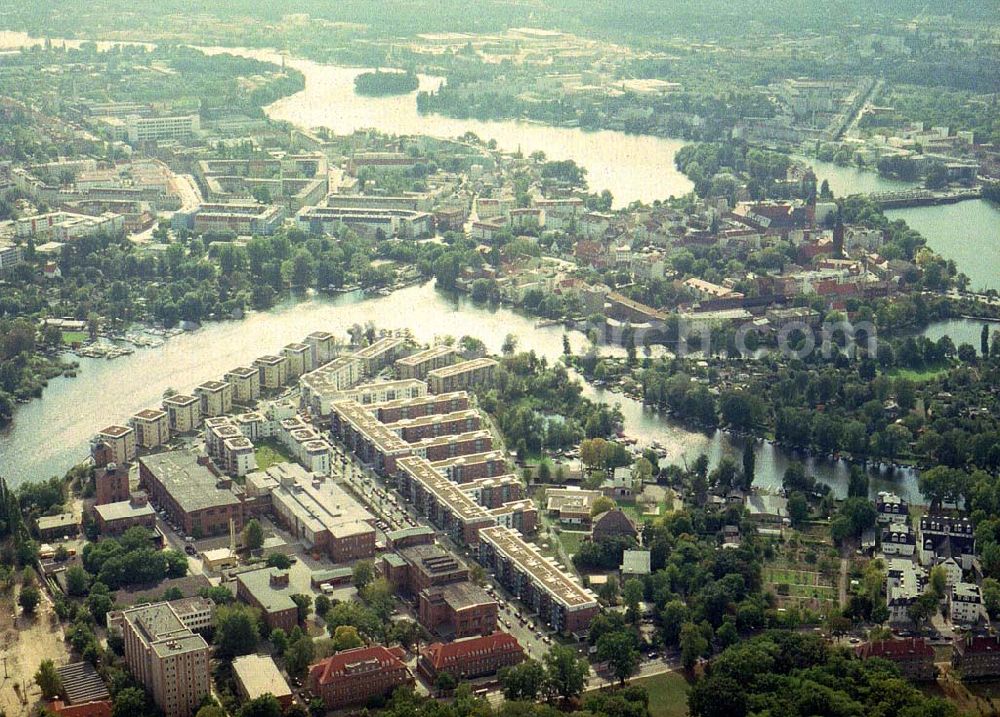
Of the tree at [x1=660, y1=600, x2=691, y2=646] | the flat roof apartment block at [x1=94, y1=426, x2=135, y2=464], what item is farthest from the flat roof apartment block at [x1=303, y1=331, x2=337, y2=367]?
the tree at [x1=660, y1=600, x2=691, y2=646]

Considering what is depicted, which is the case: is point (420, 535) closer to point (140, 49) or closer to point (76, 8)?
point (140, 49)

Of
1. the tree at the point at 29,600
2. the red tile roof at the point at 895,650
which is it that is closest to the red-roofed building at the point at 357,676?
the tree at the point at 29,600

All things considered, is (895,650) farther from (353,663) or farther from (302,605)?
(302,605)

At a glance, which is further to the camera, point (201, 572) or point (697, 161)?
point (697, 161)

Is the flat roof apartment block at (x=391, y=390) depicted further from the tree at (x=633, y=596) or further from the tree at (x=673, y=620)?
the tree at (x=673, y=620)

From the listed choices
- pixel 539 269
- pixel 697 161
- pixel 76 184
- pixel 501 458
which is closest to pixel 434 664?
pixel 501 458
